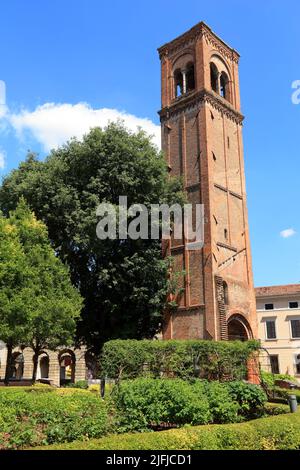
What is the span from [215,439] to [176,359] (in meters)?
10.4

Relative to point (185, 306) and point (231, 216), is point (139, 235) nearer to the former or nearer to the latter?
point (185, 306)

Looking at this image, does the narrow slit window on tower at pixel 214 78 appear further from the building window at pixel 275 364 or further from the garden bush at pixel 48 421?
the building window at pixel 275 364

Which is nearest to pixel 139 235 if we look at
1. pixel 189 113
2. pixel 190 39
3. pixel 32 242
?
pixel 32 242

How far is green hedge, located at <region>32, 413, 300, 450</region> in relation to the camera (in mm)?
7719

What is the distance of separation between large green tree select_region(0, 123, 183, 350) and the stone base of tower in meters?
0.99

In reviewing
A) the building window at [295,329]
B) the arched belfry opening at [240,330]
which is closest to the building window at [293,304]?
the building window at [295,329]

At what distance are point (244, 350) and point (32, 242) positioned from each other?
11004mm

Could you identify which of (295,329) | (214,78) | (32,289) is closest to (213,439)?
(32,289)

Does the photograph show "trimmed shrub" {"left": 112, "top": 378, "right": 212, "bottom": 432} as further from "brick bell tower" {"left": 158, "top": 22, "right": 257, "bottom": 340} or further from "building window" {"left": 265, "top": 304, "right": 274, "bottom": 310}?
"building window" {"left": 265, "top": 304, "right": 274, "bottom": 310}

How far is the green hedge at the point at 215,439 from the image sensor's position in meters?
7.72

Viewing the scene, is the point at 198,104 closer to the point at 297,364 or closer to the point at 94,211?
the point at 94,211

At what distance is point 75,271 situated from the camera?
2452 centimetres

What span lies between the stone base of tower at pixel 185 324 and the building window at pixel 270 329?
23.4m
